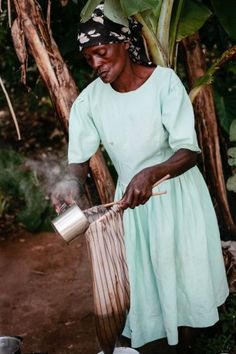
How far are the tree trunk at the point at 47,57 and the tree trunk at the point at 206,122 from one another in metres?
0.72

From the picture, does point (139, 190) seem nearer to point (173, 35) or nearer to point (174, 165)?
point (174, 165)

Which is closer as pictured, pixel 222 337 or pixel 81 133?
pixel 81 133

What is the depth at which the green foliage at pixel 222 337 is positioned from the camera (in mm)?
2877

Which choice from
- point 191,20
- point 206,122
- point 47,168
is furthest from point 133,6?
point 47,168

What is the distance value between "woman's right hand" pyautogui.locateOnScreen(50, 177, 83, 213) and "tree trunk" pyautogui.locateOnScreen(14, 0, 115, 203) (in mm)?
737

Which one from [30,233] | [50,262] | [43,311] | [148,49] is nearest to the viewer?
[148,49]

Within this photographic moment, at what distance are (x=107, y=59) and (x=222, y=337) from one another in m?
1.59

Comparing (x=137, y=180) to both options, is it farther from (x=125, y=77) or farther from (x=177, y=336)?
(x=177, y=336)

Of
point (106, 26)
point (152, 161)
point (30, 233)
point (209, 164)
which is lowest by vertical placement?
point (30, 233)

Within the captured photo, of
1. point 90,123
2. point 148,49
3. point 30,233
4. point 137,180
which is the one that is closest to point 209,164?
point 148,49

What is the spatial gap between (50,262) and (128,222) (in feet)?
6.03

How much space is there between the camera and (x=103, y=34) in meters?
2.16

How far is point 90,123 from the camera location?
242 centimetres

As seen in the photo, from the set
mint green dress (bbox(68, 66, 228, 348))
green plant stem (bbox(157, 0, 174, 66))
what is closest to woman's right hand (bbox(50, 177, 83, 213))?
mint green dress (bbox(68, 66, 228, 348))
